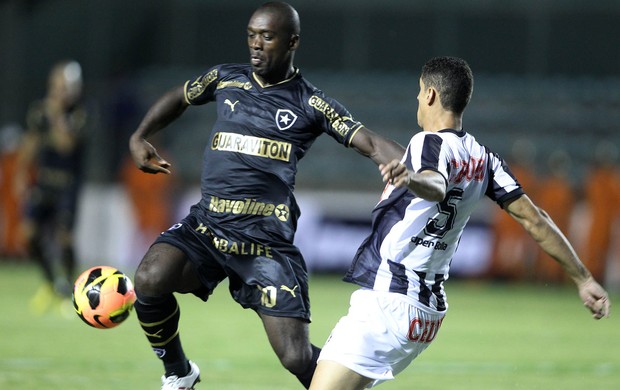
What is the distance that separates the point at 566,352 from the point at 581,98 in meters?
12.4

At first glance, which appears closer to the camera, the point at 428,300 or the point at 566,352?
the point at 428,300

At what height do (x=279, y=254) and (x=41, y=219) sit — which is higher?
(x=279, y=254)

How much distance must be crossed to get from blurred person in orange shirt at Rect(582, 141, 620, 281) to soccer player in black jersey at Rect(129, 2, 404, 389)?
1317 centimetres

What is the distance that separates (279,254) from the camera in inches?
272

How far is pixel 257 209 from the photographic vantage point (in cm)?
691

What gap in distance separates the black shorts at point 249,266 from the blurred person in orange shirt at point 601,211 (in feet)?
43.4

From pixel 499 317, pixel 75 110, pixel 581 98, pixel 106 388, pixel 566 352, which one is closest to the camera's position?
pixel 106 388

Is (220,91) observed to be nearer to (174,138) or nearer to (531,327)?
(531,327)

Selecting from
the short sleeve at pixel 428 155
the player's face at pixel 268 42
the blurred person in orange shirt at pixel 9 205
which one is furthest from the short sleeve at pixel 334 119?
the blurred person in orange shirt at pixel 9 205

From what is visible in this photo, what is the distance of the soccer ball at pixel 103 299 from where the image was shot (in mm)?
7320

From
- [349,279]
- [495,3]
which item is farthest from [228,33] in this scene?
[349,279]

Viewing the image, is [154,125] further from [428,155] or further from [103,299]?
[428,155]

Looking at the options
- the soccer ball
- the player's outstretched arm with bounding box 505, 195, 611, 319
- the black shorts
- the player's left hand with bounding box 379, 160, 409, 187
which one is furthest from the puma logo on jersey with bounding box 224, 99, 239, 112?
the player's left hand with bounding box 379, 160, 409, 187

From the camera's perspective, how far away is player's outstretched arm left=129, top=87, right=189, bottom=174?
7096 millimetres
